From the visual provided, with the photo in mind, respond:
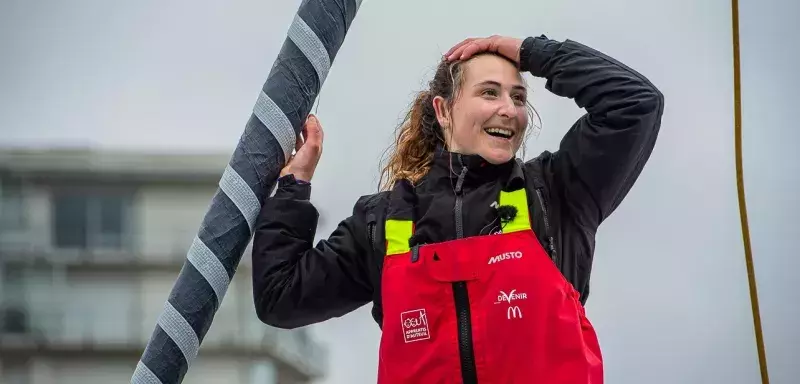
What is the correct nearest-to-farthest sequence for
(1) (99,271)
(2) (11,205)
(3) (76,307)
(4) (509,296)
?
(4) (509,296) < (2) (11,205) < (3) (76,307) < (1) (99,271)

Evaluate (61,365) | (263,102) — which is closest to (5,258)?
(61,365)

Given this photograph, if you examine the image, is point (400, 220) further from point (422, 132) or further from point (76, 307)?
point (76, 307)

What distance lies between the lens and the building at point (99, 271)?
21.1 ft

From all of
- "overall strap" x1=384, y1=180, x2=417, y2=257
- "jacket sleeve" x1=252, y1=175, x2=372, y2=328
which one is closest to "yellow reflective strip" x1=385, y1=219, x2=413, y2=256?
"overall strap" x1=384, y1=180, x2=417, y2=257

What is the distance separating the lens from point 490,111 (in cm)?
149

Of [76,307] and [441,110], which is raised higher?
[76,307]

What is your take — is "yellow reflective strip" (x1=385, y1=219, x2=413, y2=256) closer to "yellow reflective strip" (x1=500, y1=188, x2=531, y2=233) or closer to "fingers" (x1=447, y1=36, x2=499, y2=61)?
"yellow reflective strip" (x1=500, y1=188, x2=531, y2=233)

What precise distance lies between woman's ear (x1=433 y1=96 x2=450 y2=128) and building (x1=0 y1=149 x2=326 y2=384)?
454 centimetres

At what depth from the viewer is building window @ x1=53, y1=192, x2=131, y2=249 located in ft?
24.7

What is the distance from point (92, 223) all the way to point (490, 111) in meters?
6.75

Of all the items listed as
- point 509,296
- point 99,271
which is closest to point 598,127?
point 509,296

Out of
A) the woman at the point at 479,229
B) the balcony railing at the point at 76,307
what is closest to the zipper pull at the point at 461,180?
the woman at the point at 479,229

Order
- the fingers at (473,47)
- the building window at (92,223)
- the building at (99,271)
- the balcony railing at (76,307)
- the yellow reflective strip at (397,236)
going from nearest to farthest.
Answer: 1. the yellow reflective strip at (397,236)
2. the fingers at (473,47)
3. the building at (99,271)
4. the balcony railing at (76,307)
5. the building window at (92,223)

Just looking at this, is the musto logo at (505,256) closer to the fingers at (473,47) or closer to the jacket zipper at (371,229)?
the jacket zipper at (371,229)
